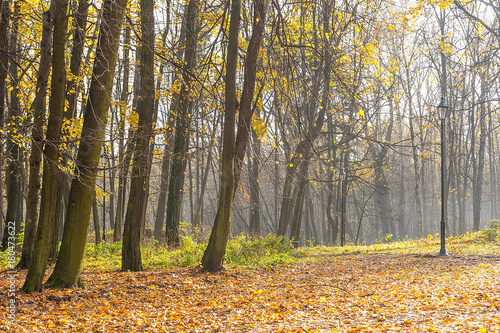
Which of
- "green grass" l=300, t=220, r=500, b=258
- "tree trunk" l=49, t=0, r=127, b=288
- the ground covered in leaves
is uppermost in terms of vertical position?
"tree trunk" l=49, t=0, r=127, b=288

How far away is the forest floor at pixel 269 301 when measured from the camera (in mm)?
5094

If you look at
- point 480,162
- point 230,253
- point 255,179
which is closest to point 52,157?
point 255,179

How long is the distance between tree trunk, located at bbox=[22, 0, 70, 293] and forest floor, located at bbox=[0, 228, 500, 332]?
0.45 metres

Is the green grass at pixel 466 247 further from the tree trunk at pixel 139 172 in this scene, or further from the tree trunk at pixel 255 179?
the tree trunk at pixel 139 172

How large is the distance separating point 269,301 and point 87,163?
3.58 m

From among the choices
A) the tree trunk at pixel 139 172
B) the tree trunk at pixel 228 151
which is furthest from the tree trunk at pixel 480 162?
the tree trunk at pixel 139 172

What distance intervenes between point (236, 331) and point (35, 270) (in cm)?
308

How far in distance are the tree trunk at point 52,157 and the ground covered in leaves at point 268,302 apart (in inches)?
17.3

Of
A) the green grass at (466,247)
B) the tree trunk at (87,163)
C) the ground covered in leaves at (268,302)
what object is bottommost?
the ground covered in leaves at (268,302)

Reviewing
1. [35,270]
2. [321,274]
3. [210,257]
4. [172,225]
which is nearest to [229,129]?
[210,257]

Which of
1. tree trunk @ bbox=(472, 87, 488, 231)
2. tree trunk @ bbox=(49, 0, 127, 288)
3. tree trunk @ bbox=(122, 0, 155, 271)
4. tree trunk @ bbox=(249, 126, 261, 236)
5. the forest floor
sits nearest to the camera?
the forest floor

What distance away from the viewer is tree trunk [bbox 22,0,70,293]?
5832mm

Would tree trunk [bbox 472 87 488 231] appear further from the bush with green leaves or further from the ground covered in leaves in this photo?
the ground covered in leaves

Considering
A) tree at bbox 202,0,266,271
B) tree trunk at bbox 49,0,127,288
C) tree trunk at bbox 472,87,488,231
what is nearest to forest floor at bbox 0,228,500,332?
tree trunk at bbox 49,0,127,288
